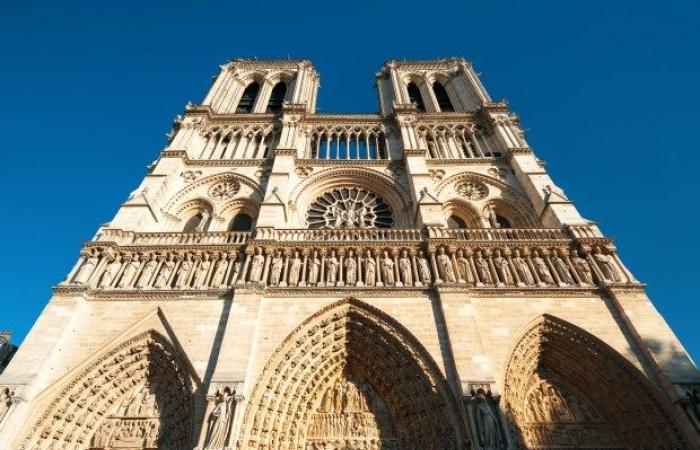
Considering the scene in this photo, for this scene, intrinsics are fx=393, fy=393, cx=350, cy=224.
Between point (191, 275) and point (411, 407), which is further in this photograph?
point (191, 275)

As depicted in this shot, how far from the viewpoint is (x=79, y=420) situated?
7598mm

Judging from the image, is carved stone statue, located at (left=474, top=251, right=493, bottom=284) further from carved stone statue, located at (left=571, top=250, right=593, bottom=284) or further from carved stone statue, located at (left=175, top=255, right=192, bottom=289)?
carved stone statue, located at (left=175, top=255, right=192, bottom=289)

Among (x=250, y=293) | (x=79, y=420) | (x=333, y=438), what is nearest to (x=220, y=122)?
(x=250, y=293)

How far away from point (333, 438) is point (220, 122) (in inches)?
519

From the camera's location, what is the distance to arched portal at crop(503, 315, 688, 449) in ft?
24.0

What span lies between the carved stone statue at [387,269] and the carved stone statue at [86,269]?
7.00 m

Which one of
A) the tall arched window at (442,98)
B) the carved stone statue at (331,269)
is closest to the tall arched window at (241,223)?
the carved stone statue at (331,269)

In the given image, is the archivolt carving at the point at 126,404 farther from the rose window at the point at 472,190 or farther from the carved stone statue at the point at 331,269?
the rose window at the point at 472,190

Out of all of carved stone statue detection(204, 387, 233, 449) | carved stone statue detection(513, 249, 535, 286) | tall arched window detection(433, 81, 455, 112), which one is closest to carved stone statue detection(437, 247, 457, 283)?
carved stone statue detection(513, 249, 535, 286)

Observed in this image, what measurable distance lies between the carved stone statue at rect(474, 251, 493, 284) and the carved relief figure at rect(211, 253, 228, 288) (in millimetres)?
6205

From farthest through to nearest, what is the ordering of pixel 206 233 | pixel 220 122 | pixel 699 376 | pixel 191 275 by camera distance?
1. pixel 220 122
2. pixel 206 233
3. pixel 191 275
4. pixel 699 376

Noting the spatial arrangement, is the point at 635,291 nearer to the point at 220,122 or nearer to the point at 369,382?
the point at 369,382

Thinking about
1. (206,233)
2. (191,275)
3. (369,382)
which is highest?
(206,233)

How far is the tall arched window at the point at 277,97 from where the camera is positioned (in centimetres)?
1927
